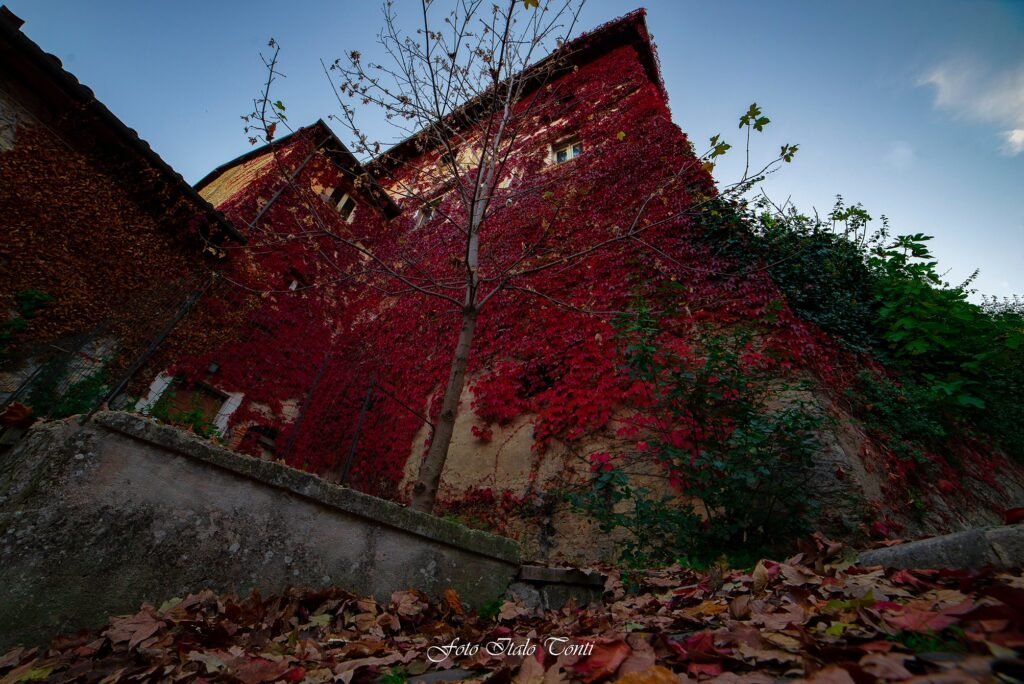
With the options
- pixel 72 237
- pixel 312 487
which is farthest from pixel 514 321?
pixel 72 237

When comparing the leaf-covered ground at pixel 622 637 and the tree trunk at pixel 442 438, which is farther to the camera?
the tree trunk at pixel 442 438

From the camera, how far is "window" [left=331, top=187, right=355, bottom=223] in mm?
12469

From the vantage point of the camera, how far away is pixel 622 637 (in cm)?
144

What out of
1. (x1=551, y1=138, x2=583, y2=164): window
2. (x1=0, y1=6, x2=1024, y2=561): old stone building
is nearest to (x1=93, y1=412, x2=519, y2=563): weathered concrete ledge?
(x1=0, y1=6, x2=1024, y2=561): old stone building

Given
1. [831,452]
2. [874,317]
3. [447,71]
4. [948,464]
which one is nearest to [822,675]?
[831,452]

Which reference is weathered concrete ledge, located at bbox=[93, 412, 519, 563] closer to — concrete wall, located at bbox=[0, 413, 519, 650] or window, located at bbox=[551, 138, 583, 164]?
concrete wall, located at bbox=[0, 413, 519, 650]

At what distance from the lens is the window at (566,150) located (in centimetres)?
995

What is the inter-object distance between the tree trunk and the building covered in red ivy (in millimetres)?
318

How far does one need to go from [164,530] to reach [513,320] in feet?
17.2

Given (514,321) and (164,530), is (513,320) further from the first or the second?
(164,530)

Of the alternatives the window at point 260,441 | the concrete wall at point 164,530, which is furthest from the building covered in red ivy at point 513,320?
the concrete wall at point 164,530

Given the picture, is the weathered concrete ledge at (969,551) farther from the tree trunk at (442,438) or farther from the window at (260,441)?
the window at (260,441)

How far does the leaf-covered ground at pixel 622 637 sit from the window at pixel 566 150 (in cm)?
933

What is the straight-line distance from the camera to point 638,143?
837cm
